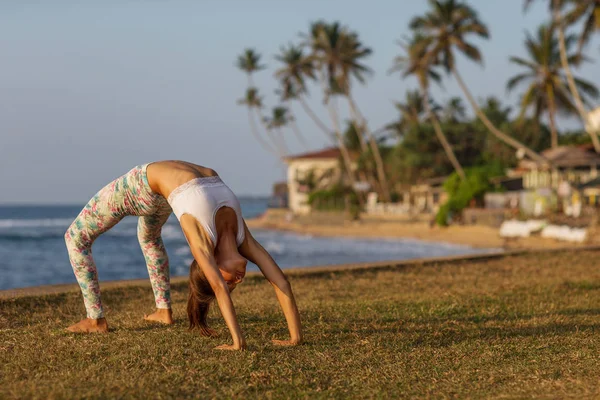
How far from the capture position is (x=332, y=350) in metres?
4.41

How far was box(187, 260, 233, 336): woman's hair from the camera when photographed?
175 inches

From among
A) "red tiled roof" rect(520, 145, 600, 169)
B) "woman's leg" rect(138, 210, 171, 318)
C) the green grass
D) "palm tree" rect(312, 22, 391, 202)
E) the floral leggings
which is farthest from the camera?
"palm tree" rect(312, 22, 391, 202)

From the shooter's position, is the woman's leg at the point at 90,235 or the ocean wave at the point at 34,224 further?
the ocean wave at the point at 34,224

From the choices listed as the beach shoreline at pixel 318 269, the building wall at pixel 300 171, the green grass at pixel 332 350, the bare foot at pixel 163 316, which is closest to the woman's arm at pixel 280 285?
the green grass at pixel 332 350

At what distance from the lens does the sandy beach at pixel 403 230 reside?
2964 centimetres

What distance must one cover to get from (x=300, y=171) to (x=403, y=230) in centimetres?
3193

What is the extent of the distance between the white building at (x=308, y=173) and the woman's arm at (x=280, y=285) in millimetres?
66248

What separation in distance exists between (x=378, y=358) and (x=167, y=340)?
1.31m

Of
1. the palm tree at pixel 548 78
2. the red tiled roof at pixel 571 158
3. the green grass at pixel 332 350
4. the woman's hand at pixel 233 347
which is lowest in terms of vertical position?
the green grass at pixel 332 350

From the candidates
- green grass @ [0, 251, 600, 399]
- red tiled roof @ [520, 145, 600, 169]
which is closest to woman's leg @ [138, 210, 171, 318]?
green grass @ [0, 251, 600, 399]

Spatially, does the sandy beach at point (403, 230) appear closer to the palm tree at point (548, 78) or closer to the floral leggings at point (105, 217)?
the palm tree at point (548, 78)

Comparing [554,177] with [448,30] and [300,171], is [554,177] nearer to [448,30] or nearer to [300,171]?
[448,30]

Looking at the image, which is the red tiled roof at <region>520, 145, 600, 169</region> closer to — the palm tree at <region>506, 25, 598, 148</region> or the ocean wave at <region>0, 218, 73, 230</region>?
the palm tree at <region>506, 25, 598, 148</region>

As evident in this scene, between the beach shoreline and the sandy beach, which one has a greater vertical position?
the beach shoreline
